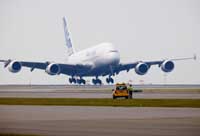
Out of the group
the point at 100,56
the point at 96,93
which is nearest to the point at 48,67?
the point at 100,56

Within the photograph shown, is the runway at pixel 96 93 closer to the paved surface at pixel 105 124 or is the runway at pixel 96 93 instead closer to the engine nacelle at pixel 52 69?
the engine nacelle at pixel 52 69

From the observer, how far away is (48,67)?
107 meters

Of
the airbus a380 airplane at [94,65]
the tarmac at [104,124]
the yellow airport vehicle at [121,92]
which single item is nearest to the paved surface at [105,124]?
the tarmac at [104,124]

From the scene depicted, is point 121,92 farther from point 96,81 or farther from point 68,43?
point 68,43

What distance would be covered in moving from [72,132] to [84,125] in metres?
3.01

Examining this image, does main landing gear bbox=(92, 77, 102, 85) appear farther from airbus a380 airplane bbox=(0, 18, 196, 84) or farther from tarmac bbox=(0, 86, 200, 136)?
tarmac bbox=(0, 86, 200, 136)

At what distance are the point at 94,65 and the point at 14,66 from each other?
18449mm

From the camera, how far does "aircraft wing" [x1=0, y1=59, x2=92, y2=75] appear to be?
102 meters

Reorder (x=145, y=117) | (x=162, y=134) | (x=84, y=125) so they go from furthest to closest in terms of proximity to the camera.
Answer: (x=145, y=117), (x=84, y=125), (x=162, y=134)

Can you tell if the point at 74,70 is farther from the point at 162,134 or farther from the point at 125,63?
the point at 162,134

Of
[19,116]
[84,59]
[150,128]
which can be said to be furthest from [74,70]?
[150,128]

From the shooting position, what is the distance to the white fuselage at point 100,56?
11050 cm

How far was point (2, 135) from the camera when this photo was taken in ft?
77.2

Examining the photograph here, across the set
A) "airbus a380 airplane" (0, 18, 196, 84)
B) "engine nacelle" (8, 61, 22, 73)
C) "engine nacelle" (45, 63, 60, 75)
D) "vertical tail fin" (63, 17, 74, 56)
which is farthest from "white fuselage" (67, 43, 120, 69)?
"vertical tail fin" (63, 17, 74, 56)
